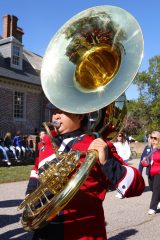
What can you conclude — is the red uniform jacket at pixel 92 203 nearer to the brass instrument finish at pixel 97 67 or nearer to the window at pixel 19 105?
the brass instrument finish at pixel 97 67

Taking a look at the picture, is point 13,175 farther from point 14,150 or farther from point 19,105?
point 19,105

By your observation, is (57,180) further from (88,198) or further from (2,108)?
(2,108)

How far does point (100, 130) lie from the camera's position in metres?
2.31

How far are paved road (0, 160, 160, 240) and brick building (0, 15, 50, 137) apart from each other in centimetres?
1026

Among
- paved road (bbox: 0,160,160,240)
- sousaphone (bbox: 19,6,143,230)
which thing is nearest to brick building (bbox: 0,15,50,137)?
paved road (bbox: 0,160,160,240)

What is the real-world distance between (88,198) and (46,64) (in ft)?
3.46

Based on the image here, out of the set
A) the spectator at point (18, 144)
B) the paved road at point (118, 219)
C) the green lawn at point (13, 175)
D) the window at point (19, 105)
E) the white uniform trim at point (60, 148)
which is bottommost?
the paved road at point (118, 219)

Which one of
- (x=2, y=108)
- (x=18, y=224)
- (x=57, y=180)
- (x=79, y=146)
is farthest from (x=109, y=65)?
(x=2, y=108)

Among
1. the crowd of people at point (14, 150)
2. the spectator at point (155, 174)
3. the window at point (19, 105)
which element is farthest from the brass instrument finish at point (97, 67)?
the window at point (19, 105)

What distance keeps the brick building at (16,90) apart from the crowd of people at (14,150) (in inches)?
85.5

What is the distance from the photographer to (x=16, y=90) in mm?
18875

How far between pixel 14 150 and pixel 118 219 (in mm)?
9402

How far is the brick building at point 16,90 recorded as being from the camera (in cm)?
1806

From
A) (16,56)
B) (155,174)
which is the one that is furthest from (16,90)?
(155,174)
